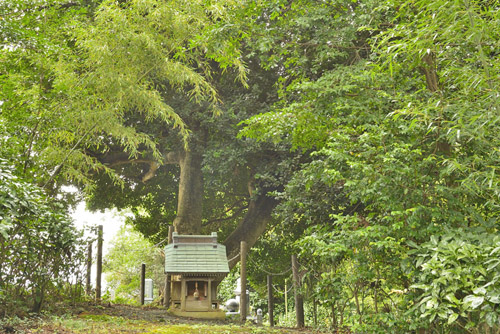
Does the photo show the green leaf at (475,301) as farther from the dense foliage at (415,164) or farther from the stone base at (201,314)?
the stone base at (201,314)

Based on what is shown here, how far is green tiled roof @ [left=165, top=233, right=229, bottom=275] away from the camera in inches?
387

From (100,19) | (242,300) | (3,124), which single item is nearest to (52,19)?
(100,19)

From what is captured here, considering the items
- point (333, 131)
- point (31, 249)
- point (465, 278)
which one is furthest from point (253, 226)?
point (465, 278)

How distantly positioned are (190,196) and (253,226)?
1.91 m

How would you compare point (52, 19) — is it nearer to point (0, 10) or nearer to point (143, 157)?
point (0, 10)

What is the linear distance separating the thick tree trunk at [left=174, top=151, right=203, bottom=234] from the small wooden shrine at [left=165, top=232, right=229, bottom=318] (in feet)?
6.15

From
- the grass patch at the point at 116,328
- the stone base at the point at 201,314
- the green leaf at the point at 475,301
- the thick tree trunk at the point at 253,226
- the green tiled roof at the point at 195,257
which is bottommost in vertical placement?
the stone base at the point at 201,314

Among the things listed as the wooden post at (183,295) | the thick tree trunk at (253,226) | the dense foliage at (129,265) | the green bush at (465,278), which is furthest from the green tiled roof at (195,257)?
the dense foliage at (129,265)

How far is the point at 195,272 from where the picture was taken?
9836 millimetres

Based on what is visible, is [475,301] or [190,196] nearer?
[475,301]

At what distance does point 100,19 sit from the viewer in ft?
27.1

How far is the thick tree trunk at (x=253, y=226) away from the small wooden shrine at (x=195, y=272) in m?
2.34

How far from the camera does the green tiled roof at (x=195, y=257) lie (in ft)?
32.2

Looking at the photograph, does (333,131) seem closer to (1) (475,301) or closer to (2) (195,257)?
(1) (475,301)
